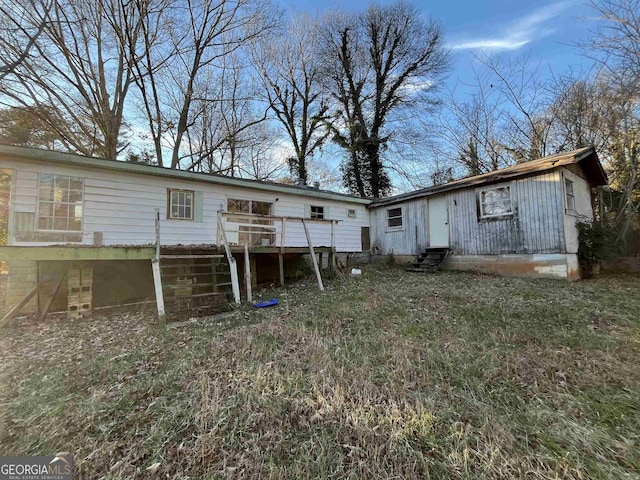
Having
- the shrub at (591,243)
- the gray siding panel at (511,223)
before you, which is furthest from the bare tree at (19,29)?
the shrub at (591,243)

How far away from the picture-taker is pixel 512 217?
331 inches

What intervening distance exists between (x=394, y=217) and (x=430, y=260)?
8.76 feet

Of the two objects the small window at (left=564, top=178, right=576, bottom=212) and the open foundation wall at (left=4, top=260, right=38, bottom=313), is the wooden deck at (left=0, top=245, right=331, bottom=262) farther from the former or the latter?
the small window at (left=564, top=178, right=576, bottom=212)

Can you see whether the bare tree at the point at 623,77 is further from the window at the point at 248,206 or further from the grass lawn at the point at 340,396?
the window at the point at 248,206

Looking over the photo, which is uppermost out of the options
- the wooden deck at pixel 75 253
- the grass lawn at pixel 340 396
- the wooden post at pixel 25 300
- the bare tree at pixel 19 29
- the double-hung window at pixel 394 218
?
the bare tree at pixel 19 29

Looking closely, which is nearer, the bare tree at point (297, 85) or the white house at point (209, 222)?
the white house at point (209, 222)

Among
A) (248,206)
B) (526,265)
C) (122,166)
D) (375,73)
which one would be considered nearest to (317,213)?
(248,206)

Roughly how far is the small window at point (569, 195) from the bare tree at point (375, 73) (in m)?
10.2

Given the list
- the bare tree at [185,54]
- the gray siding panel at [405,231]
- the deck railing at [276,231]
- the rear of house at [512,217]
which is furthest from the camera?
the bare tree at [185,54]

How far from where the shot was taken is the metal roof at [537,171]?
7519 mm

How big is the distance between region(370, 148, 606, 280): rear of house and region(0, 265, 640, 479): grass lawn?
3307mm

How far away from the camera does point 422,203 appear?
422 inches

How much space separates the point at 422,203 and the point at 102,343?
10.1 m

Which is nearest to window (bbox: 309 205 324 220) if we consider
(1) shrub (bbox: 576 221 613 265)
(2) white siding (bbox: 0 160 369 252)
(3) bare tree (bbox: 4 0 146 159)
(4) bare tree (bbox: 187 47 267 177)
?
(2) white siding (bbox: 0 160 369 252)
